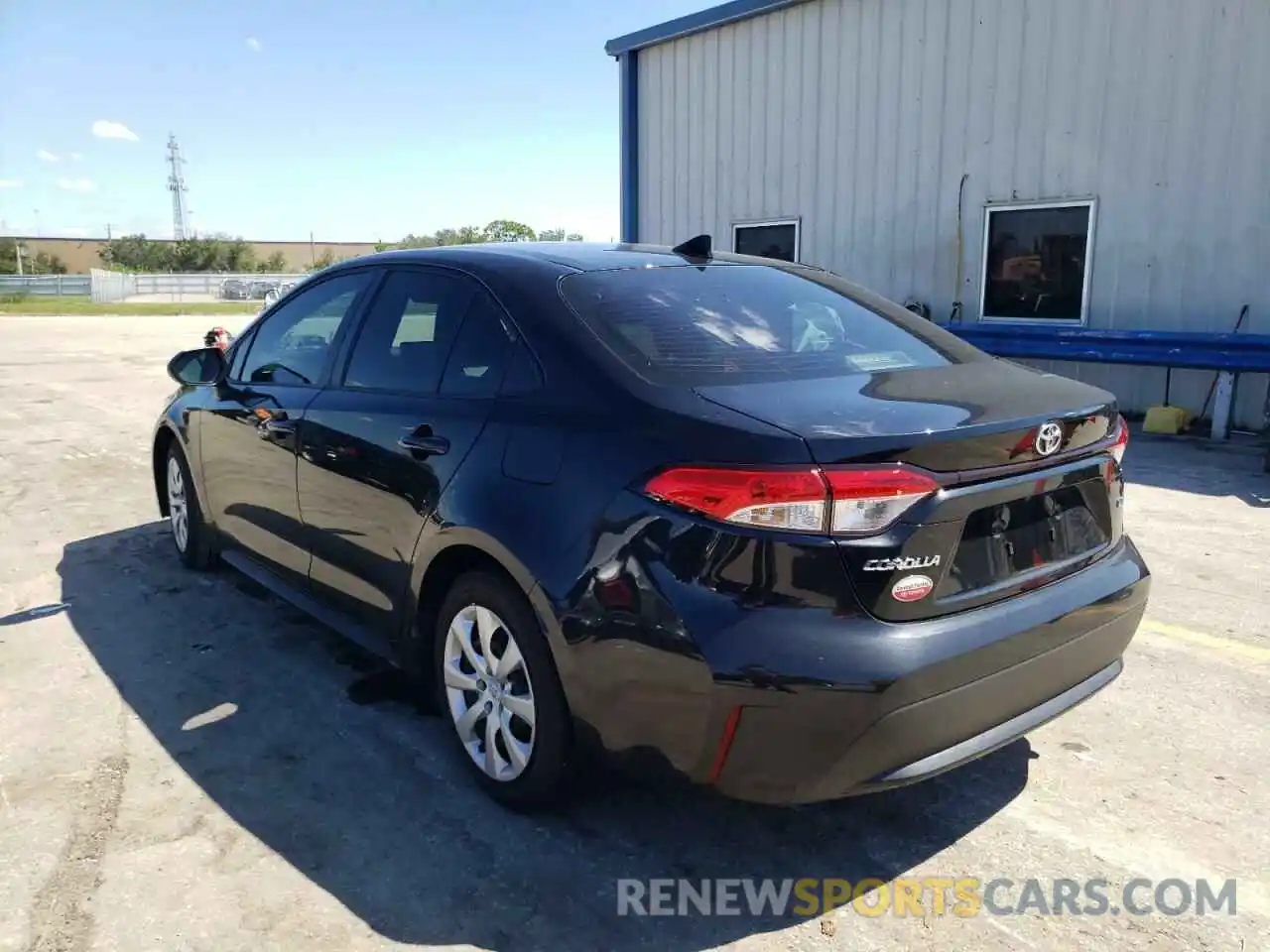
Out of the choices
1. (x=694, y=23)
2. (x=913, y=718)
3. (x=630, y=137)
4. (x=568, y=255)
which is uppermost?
(x=694, y=23)

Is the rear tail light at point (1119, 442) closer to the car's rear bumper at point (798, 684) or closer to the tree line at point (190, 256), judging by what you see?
the car's rear bumper at point (798, 684)

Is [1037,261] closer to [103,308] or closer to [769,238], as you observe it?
[769,238]

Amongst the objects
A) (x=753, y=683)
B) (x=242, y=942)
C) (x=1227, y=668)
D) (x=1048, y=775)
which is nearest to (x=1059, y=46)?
(x=1227, y=668)

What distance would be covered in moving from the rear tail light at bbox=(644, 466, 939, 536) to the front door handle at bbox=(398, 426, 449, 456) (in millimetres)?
1071

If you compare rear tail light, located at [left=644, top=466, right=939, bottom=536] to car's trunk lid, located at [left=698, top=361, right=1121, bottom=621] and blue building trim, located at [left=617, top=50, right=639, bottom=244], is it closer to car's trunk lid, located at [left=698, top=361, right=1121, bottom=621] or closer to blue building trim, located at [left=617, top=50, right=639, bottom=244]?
car's trunk lid, located at [left=698, top=361, right=1121, bottom=621]

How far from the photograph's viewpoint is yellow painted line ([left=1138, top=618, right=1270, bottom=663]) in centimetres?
396

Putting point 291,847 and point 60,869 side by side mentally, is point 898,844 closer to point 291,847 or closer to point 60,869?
point 291,847

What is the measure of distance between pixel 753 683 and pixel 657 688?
255 mm

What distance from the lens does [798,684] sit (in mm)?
2186

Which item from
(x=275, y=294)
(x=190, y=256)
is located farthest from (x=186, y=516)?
(x=190, y=256)

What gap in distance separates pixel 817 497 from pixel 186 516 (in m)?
4.05

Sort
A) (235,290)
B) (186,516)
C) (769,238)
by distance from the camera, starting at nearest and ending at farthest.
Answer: (186,516)
(769,238)
(235,290)

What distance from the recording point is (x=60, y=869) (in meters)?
2.66

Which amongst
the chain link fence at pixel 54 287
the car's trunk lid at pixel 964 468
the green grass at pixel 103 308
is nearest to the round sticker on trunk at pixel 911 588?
the car's trunk lid at pixel 964 468
